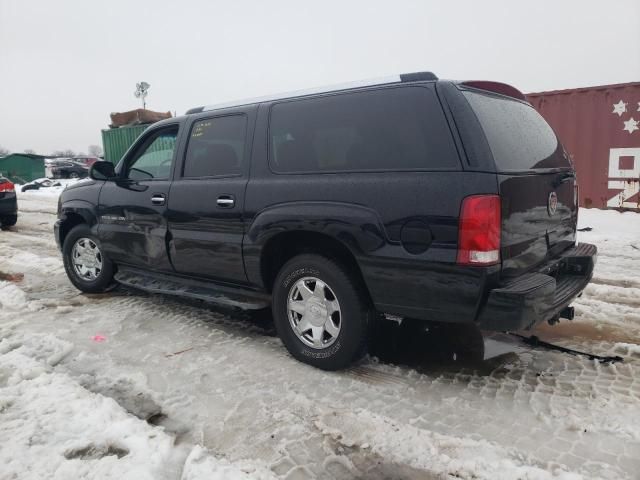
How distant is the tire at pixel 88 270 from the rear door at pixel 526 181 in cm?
389

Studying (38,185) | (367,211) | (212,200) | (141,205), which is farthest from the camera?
(38,185)

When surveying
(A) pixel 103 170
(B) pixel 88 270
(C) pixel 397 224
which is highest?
(A) pixel 103 170

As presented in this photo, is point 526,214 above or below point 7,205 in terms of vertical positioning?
above

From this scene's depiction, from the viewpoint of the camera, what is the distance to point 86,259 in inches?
197

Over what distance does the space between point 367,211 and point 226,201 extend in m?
1.23

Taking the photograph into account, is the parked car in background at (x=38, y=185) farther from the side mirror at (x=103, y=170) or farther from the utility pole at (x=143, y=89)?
the side mirror at (x=103, y=170)

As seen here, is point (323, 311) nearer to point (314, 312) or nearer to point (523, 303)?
point (314, 312)

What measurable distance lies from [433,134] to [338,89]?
81cm

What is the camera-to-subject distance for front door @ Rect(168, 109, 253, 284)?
11.5 feet

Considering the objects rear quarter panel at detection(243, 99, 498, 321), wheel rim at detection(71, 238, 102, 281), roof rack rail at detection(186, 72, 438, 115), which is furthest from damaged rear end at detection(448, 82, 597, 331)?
wheel rim at detection(71, 238, 102, 281)

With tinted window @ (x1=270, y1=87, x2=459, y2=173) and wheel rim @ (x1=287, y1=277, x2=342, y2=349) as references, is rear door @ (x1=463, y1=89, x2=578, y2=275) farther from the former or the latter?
wheel rim @ (x1=287, y1=277, x2=342, y2=349)

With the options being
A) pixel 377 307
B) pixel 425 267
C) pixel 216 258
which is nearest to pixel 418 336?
pixel 377 307

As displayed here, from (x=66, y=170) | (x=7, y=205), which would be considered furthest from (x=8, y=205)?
(x=66, y=170)

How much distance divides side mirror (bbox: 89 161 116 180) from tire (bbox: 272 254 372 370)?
7.46ft
